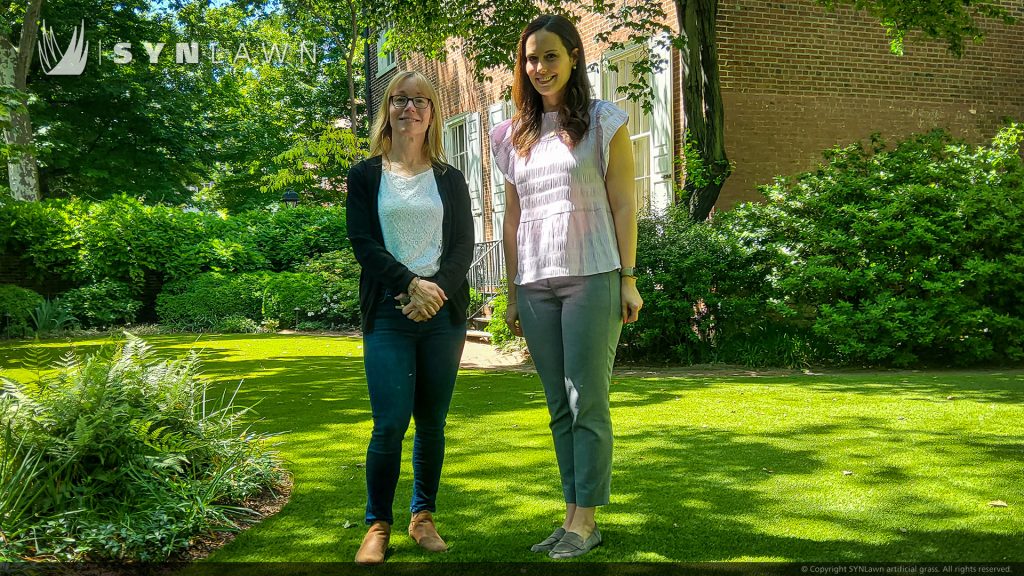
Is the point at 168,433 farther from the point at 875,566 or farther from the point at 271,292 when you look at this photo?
the point at 271,292

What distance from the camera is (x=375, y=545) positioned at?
10.8 ft

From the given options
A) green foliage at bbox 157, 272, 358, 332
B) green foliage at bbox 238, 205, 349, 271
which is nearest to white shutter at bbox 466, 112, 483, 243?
green foliage at bbox 157, 272, 358, 332

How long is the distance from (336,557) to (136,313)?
16689 millimetres

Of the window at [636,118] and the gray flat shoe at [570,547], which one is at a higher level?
the window at [636,118]

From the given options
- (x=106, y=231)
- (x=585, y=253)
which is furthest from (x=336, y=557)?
(x=106, y=231)

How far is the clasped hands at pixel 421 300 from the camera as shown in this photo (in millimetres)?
3229

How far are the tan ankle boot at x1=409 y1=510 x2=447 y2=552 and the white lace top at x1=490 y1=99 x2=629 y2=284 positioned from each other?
1068mm

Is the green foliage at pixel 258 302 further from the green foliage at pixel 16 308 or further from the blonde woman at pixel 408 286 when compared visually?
the blonde woman at pixel 408 286

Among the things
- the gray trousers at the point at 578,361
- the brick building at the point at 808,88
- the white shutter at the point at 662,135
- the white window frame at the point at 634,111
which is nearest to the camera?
the gray trousers at the point at 578,361

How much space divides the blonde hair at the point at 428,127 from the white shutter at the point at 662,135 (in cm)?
868

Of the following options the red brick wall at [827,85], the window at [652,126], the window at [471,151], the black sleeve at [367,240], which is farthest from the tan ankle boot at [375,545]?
the window at [471,151]

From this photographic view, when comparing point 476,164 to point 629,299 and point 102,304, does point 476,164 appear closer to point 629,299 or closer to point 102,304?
point 102,304

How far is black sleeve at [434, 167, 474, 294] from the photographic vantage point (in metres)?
3.38

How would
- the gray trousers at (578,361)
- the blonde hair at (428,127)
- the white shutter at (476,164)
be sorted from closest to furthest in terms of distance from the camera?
the gray trousers at (578,361)
the blonde hair at (428,127)
the white shutter at (476,164)
